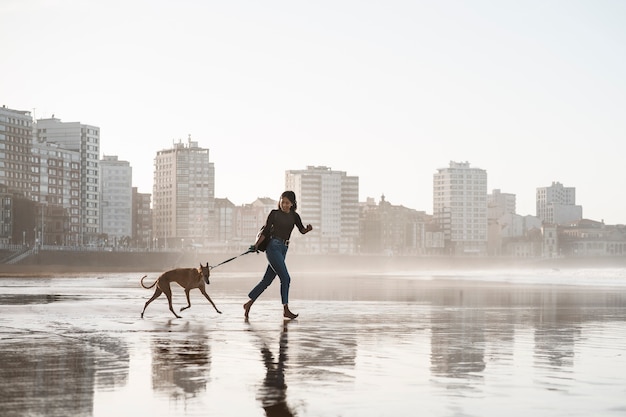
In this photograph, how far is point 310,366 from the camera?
9570 mm

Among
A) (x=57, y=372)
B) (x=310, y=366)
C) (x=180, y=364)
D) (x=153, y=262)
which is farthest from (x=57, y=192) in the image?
(x=57, y=372)

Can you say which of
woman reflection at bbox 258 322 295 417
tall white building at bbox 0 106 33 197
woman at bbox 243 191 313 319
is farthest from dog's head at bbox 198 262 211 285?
tall white building at bbox 0 106 33 197

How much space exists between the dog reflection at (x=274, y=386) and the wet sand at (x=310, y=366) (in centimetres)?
2

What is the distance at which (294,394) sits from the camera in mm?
7676

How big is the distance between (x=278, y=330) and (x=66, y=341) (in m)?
3.28

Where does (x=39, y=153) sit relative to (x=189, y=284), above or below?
above

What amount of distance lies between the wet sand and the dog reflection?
2cm

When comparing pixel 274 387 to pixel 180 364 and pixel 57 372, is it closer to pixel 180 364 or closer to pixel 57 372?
pixel 180 364

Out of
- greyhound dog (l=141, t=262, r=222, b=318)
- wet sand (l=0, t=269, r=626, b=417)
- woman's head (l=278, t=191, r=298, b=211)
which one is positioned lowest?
wet sand (l=0, t=269, r=626, b=417)

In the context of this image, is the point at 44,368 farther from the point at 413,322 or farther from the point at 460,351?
the point at 413,322

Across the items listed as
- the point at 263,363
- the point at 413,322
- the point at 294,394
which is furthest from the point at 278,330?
the point at 294,394

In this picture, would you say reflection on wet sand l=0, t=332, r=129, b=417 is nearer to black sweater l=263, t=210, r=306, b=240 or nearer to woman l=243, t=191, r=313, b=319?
woman l=243, t=191, r=313, b=319

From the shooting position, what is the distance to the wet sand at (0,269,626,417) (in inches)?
283

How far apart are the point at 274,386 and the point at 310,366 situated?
57.2 inches
